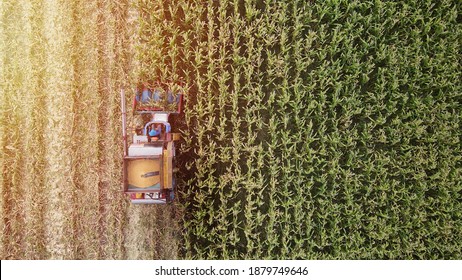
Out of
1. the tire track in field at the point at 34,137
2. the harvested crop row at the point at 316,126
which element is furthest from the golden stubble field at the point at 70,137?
the harvested crop row at the point at 316,126

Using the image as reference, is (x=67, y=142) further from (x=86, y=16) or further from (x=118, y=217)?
(x=86, y=16)

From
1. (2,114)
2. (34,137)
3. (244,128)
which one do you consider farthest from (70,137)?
(244,128)

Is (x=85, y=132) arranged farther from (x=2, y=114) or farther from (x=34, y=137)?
(x=2, y=114)

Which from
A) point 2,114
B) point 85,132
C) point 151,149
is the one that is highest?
point 2,114

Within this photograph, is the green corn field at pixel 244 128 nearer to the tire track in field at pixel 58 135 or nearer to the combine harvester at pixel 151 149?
the tire track in field at pixel 58 135
